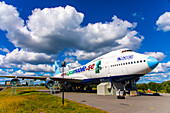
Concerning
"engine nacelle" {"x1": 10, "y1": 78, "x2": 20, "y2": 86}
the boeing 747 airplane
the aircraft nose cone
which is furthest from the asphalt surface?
"engine nacelle" {"x1": 10, "y1": 78, "x2": 20, "y2": 86}

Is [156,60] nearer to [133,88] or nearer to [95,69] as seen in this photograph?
[133,88]

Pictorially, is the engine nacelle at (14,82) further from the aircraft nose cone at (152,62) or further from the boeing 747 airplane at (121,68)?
the aircraft nose cone at (152,62)

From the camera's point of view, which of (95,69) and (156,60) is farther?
(95,69)

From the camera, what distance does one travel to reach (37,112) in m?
8.05

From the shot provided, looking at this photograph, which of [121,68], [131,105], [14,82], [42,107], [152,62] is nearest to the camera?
[42,107]

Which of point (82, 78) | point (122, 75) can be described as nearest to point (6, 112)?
point (122, 75)

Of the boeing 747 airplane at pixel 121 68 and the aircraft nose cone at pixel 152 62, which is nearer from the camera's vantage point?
the aircraft nose cone at pixel 152 62

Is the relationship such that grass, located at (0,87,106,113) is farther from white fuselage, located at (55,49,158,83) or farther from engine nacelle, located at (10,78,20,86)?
engine nacelle, located at (10,78,20,86)

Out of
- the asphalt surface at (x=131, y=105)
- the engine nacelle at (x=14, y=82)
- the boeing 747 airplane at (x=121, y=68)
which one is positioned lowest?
the asphalt surface at (x=131, y=105)

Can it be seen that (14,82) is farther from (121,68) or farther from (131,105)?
(131,105)

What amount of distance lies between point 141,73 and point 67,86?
907 inches

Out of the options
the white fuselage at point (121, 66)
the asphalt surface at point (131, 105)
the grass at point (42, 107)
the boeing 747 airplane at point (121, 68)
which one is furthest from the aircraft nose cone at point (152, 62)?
the grass at point (42, 107)

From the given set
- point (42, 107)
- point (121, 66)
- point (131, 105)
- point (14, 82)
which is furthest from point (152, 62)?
point (14, 82)

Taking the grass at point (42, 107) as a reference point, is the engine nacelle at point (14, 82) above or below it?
above
